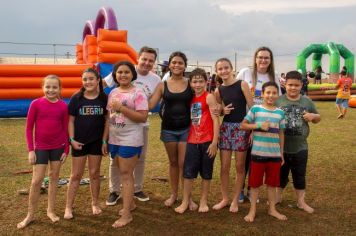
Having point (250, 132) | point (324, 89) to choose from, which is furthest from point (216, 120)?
point (324, 89)

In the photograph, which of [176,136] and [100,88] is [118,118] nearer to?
[100,88]

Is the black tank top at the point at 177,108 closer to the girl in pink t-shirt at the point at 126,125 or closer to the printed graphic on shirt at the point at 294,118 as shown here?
the girl in pink t-shirt at the point at 126,125

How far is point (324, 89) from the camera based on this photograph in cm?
2156

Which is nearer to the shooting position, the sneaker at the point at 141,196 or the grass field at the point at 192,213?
the grass field at the point at 192,213

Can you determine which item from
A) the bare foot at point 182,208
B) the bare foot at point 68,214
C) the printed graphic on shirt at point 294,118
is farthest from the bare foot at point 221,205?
the bare foot at point 68,214

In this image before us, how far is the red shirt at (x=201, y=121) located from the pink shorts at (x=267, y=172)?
1.89 ft

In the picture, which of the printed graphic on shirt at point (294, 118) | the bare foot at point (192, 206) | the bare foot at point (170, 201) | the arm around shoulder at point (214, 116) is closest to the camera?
the arm around shoulder at point (214, 116)

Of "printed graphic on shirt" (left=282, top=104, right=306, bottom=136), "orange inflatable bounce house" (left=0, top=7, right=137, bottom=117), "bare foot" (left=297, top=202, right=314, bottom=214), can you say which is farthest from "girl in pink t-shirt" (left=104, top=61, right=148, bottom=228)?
"orange inflatable bounce house" (left=0, top=7, right=137, bottom=117)

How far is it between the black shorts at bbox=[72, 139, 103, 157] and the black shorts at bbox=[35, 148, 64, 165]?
0.15 metres

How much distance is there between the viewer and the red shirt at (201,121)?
406 centimetres

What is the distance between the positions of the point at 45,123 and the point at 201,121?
5.38 ft

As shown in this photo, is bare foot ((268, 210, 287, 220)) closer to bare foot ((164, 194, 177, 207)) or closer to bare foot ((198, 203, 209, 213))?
bare foot ((198, 203, 209, 213))

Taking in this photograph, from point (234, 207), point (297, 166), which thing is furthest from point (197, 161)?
point (297, 166)

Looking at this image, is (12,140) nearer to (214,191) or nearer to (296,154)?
(214,191)
